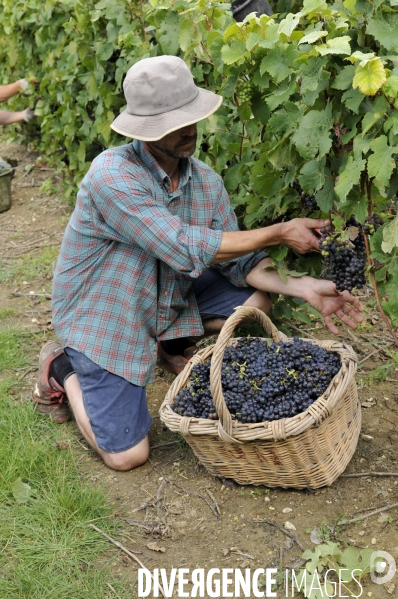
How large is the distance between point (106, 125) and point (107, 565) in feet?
10.6

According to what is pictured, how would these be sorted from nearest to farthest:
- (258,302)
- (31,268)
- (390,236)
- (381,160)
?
(381,160) < (390,236) < (258,302) < (31,268)

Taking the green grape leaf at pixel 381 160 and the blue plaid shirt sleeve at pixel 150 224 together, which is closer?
the green grape leaf at pixel 381 160

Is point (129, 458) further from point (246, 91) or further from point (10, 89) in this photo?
point (10, 89)

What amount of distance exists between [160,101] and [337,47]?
36.7 inches

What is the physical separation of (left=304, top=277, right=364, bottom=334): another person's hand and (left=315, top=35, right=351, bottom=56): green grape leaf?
1087 mm

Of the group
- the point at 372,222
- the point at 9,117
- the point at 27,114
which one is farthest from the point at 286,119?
the point at 9,117

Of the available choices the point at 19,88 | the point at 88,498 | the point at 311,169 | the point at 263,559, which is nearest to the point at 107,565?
the point at 88,498

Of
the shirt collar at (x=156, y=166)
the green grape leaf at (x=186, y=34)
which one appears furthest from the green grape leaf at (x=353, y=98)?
the green grape leaf at (x=186, y=34)

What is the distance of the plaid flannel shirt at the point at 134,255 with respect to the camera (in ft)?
10.4

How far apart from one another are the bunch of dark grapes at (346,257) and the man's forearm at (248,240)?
316 millimetres

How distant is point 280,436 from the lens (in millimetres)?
2723

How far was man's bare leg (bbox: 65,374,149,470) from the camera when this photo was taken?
133 inches

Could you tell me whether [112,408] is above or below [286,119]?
below

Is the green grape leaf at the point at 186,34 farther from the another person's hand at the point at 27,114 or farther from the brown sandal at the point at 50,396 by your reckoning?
the another person's hand at the point at 27,114
